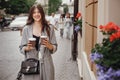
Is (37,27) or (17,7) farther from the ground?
(37,27)

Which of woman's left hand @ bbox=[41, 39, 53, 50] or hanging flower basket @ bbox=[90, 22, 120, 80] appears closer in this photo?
hanging flower basket @ bbox=[90, 22, 120, 80]

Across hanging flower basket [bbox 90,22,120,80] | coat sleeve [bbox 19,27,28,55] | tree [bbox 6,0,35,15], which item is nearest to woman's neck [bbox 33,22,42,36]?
coat sleeve [bbox 19,27,28,55]

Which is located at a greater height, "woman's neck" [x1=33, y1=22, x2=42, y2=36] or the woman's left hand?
"woman's neck" [x1=33, y1=22, x2=42, y2=36]

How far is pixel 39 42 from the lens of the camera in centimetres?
678

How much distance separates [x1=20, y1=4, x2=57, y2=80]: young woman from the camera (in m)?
6.76

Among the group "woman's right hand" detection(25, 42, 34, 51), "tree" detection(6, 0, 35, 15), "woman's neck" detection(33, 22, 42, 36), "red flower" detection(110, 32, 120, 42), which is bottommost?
"tree" detection(6, 0, 35, 15)

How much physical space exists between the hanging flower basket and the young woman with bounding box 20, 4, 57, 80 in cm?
274

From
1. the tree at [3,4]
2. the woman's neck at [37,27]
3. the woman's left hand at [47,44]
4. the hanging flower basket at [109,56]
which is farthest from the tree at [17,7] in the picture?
the hanging flower basket at [109,56]

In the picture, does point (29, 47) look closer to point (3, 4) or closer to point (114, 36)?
point (114, 36)

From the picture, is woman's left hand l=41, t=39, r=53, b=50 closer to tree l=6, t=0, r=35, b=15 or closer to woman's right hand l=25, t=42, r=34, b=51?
woman's right hand l=25, t=42, r=34, b=51

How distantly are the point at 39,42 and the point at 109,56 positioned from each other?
9.96 ft

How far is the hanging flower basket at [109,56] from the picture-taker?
373 cm

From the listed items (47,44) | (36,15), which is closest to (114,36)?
(47,44)

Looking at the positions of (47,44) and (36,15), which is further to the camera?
(36,15)
